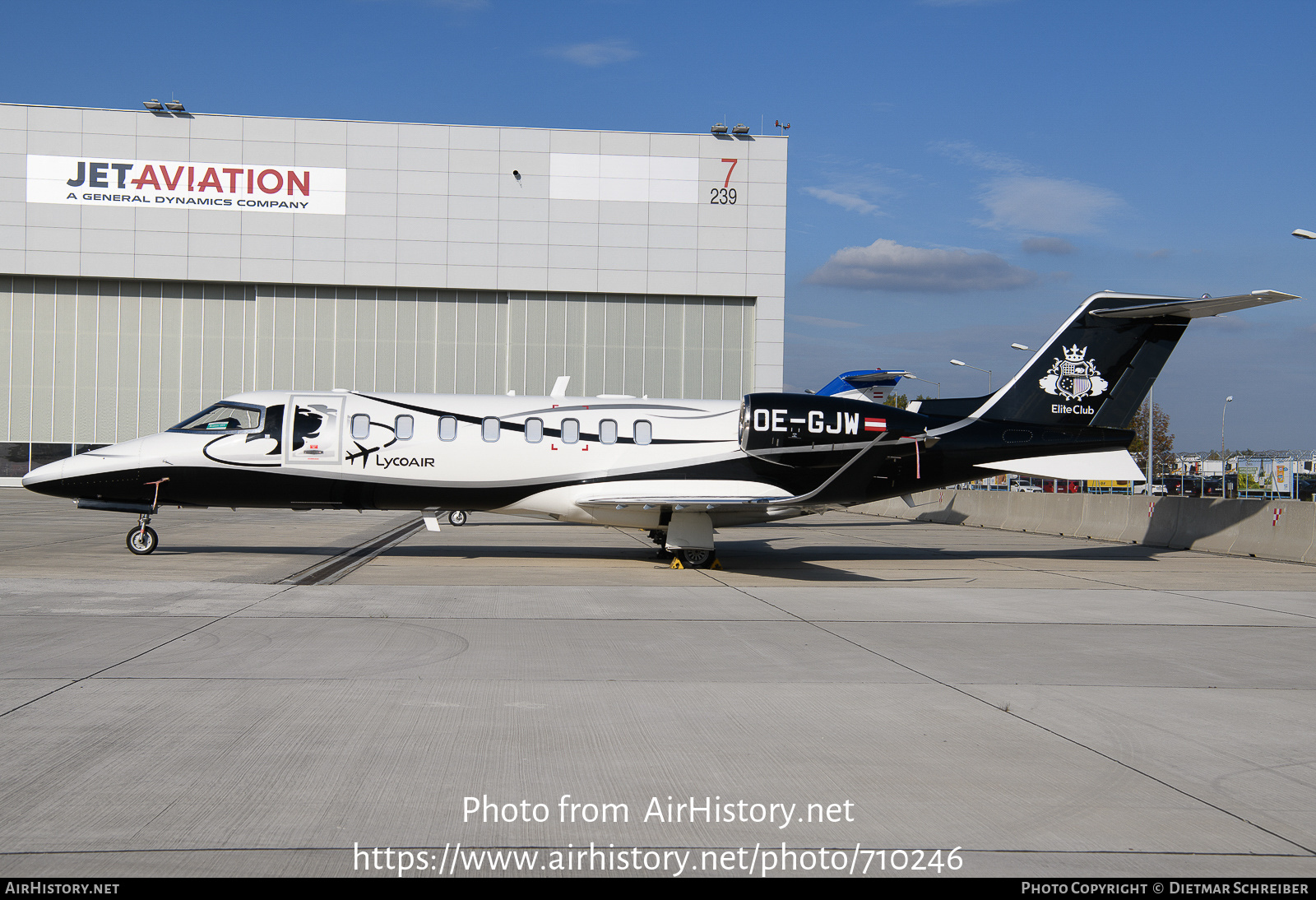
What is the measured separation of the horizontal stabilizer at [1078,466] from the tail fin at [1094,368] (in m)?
0.65

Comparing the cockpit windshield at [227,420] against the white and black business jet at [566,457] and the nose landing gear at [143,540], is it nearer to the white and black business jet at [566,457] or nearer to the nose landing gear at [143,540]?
the white and black business jet at [566,457]

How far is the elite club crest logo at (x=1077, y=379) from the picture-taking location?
61.2ft

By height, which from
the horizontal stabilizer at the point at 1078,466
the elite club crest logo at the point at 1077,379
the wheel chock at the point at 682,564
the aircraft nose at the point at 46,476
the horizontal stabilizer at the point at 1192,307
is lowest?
the wheel chock at the point at 682,564

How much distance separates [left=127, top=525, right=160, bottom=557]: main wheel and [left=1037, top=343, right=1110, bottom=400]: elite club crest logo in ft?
53.9

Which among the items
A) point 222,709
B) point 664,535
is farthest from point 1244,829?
point 664,535

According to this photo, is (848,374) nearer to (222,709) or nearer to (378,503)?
(378,503)

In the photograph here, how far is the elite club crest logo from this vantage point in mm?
18641

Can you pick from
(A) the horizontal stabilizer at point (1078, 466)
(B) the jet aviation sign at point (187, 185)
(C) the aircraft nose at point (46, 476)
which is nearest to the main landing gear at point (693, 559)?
(A) the horizontal stabilizer at point (1078, 466)

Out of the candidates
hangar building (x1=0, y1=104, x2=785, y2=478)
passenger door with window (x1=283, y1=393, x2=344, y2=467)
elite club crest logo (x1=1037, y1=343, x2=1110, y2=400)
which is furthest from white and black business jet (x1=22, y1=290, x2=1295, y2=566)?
hangar building (x1=0, y1=104, x2=785, y2=478)

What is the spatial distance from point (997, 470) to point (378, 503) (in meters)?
11.4

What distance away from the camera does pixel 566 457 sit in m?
17.0

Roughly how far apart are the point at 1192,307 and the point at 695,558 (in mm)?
10238

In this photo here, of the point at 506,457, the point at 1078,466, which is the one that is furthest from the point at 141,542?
the point at 1078,466

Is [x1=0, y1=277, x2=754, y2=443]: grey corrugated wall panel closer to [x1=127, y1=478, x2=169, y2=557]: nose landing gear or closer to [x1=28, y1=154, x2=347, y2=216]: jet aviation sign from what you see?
[x1=28, y1=154, x2=347, y2=216]: jet aviation sign
